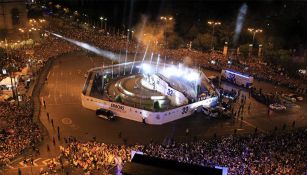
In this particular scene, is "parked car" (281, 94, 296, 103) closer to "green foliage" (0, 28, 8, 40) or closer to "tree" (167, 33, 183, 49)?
"tree" (167, 33, 183, 49)

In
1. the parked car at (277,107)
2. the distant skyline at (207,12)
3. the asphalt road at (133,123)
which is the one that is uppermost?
the distant skyline at (207,12)

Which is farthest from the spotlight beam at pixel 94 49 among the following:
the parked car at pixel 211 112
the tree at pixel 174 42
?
the parked car at pixel 211 112

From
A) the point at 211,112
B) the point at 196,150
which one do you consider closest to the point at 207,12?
the point at 211,112

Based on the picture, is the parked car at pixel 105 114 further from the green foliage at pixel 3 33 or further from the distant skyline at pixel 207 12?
the distant skyline at pixel 207 12

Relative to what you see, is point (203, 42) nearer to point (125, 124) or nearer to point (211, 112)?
point (211, 112)

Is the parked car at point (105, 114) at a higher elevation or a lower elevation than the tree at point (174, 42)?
lower

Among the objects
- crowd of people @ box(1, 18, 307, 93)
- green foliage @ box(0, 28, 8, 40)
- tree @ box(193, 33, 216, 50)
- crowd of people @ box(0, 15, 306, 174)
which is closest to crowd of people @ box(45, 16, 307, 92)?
crowd of people @ box(1, 18, 307, 93)

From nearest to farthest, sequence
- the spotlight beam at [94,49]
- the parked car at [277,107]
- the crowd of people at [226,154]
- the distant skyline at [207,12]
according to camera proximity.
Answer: the crowd of people at [226,154] → the parked car at [277,107] → the spotlight beam at [94,49] → the distant skyline at [207,12]
